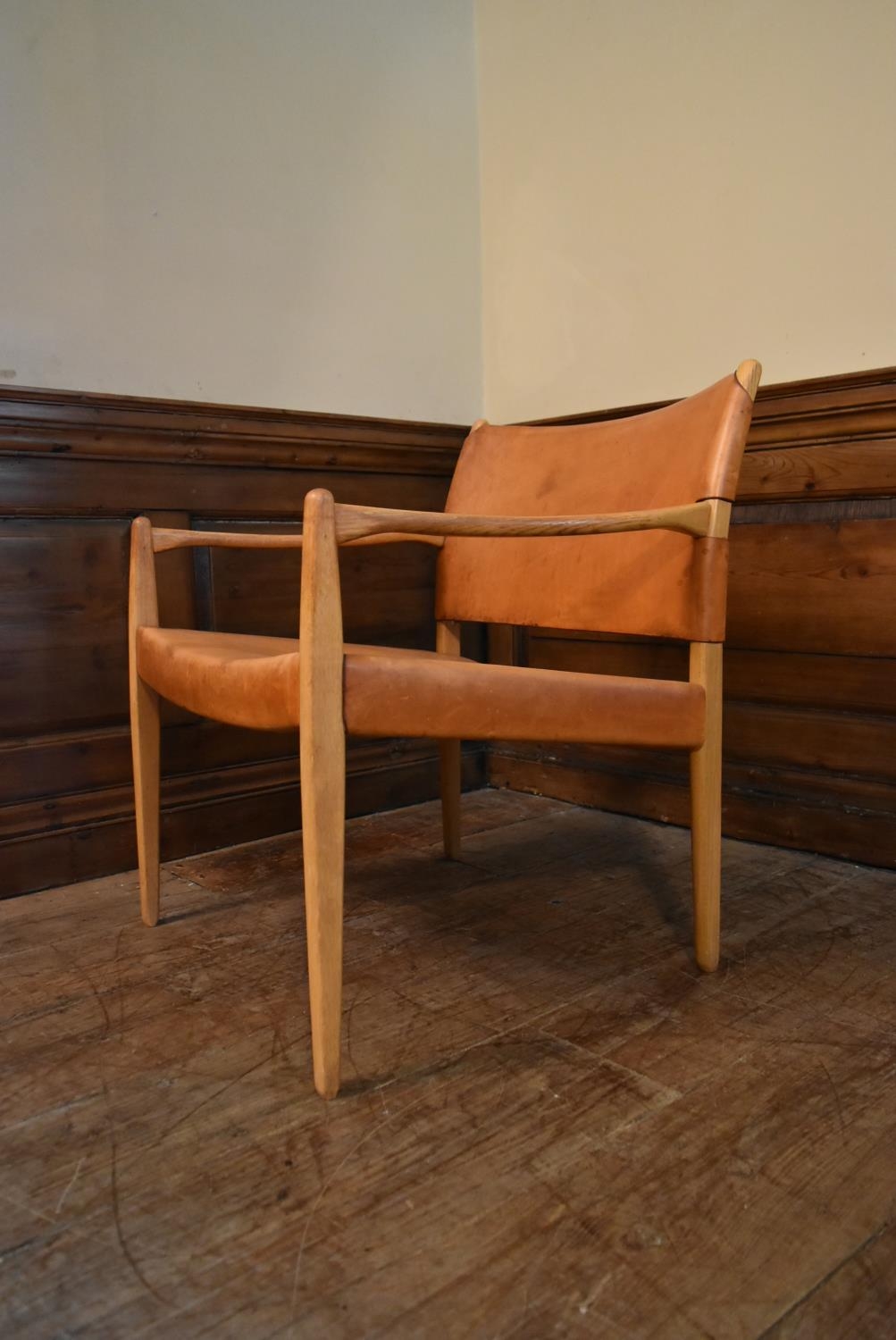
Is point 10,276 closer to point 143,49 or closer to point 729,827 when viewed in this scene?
point 143,49

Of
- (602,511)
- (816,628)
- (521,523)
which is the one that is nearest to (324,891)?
(521,523)

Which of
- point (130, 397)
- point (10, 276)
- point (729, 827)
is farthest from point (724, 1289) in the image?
point (10, 276)

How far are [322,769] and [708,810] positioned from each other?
0.57 meters

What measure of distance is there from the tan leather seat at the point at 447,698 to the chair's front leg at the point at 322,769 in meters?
0.03

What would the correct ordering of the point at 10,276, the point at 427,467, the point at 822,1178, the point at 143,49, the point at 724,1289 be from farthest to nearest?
the point at 427,467
the point at 143,49
the point at 10,276
the point at 822,1178
the point at 724,1289

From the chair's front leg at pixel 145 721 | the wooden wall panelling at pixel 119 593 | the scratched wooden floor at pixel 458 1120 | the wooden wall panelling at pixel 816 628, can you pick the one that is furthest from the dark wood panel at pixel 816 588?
the chair's front leg at pixel 145 721

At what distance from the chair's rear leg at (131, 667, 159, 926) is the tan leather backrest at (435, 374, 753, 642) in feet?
1.67

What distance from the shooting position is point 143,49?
1840 millimetres

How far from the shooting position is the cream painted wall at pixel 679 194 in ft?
5.81

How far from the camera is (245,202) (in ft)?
6.57

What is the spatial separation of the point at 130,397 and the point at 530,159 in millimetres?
1113

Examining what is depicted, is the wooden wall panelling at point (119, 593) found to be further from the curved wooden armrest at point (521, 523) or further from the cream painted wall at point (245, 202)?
the curved wooden armrest at point (521, 523)

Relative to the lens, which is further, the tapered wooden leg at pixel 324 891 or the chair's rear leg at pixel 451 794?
the chair's rear leg at pixel 451 794

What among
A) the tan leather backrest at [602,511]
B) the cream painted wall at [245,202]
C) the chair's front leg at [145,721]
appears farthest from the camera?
the cream painted wall at [245,202]
